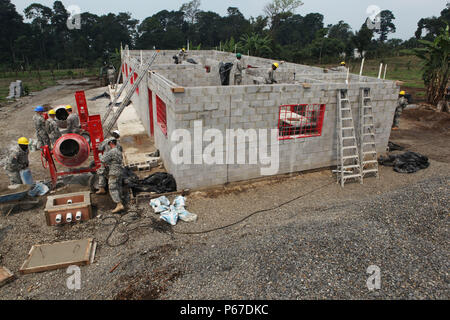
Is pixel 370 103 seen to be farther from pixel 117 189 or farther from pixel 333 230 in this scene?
pixel 117 189

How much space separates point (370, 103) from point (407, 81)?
22582 mm

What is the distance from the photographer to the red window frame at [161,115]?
9992mm

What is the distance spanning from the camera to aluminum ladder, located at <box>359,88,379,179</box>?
10.2m

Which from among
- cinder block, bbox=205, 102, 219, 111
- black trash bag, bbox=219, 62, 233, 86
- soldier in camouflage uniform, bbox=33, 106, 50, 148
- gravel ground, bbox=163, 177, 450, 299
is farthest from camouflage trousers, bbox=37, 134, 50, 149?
gravel ground, bbox=163, 177, 450, 299

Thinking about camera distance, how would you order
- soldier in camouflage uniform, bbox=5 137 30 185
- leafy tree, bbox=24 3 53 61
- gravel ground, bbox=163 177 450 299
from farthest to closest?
leafy tree, bbox=24 3 53 61
soldier in camouflage uniform, bbox=5 137 30 185
gravel ground, bbox=163 177 450 299

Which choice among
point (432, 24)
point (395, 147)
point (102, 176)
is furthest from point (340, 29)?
point (102, 176)

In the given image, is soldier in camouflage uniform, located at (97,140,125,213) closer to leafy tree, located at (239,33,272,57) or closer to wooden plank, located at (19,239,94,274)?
wooden plank, located at (19,239,94,274)

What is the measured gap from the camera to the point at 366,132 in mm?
10812

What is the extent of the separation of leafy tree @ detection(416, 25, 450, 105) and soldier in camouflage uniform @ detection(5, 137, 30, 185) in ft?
67.6

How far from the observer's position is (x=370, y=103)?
10.4 meters

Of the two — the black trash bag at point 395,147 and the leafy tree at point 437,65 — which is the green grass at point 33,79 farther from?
the leafy tree at point 437,65

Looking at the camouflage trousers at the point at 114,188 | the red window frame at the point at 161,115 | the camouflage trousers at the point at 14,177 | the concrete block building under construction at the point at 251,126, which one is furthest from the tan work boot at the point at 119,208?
Answer: the camouflage trousers at the point at 14,177

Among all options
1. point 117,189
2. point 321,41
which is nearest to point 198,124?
point 117,189
